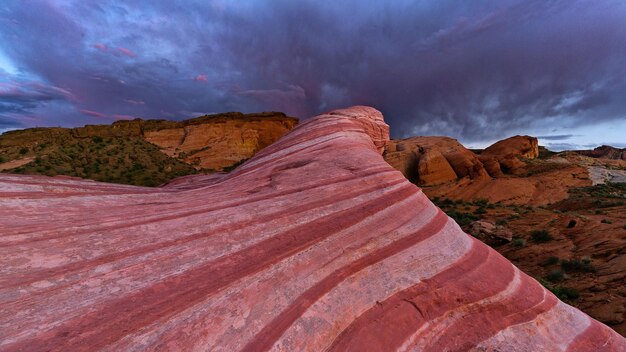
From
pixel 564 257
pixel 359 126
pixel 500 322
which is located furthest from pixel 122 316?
pixel 564 257

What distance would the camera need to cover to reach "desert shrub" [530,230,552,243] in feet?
44.7

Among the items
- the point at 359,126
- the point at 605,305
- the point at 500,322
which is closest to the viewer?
the point at 500,322

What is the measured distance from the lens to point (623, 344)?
11.1ft

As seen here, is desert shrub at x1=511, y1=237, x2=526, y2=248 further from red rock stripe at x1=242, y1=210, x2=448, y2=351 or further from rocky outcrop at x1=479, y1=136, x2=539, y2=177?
rocky outcrop at x1=479, y1=136, x2=539, y2=177

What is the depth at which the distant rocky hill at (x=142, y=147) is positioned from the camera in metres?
21.0

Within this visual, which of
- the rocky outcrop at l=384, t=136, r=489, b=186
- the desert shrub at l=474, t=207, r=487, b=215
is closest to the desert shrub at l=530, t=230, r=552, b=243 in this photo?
the desert shrub at l=474, t=207, r=487, b=215

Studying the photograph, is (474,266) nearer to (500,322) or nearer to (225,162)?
(500,322)

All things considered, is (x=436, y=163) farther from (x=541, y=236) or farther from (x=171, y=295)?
(x=171, y=295)

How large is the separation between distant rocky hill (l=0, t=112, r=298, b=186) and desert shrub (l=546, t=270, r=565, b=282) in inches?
875

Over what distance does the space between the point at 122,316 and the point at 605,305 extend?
11057 millimetres

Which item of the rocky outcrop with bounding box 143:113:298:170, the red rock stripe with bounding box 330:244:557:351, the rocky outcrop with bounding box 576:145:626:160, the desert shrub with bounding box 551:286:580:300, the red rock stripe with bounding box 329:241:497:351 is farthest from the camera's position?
the rocky outcrop with bounding box 576:145:626:160

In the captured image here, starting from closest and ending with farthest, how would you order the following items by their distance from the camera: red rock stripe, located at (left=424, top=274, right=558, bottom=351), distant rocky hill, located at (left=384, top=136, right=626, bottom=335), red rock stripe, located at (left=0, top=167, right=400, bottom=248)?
red rock stripe, located at (left=424, top=274, right=558, bottom=351) → red rock stripe, located at (left=0, top=167, right=400, bottom=248) → distant rocky hill, located at (left=384, top=136, right=626, bottom=335)

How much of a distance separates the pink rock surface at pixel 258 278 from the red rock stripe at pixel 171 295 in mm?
12

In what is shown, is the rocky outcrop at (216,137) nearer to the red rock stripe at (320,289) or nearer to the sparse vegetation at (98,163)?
the sparse vegetation at (98,163)
